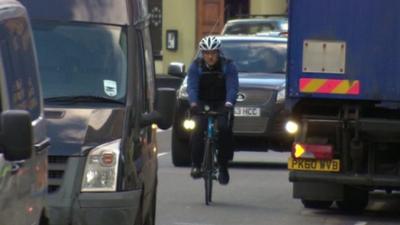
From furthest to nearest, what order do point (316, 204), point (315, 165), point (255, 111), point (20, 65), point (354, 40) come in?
1. point (255, 111)
2. point (316, 204)
3. point (315, 165)
4. point (354, 40)
5. point (20, 65)

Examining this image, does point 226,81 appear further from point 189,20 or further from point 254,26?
point 189,20

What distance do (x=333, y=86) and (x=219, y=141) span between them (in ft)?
7.09

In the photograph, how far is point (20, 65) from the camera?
7.25m

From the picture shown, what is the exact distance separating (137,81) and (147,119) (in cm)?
32

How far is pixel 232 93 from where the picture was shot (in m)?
14.1

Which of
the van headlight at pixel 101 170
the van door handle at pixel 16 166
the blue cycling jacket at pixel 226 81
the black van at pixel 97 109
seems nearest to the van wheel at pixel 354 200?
the blue cycling jacket at pixel 226 81

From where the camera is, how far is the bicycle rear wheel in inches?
540

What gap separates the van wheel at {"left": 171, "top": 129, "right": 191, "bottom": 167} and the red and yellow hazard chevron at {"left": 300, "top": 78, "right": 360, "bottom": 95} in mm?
5475

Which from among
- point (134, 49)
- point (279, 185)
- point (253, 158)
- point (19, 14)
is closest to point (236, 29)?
point (253, 158)

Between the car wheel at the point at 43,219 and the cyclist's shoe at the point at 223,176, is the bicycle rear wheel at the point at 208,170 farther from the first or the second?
the car wheel at the point at 43,219

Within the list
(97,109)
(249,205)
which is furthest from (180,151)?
(97,109)

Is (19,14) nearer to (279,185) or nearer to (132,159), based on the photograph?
(132,159)

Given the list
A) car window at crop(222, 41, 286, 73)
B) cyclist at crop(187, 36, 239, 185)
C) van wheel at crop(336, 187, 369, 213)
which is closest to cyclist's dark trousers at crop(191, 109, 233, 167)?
cyclist at crop(187, 36, 239, 185)

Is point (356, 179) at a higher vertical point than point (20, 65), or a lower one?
lower
